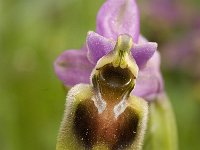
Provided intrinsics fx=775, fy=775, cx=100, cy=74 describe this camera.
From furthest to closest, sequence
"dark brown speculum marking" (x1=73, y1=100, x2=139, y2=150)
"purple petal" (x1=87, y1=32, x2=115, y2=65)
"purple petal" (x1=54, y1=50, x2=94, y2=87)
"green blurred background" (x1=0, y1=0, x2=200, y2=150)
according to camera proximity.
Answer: "green blurred background" (x1=0, y1=0, x2=200, y2=150)
"purple petal" (x1=54, y1=50, x2=94, y2=87)
"purple petal" (x1=87, y1=32, x2=115, y2=65)
"dark brown speculum marking" (x1=73, y1=100, x2=139, y2=150)

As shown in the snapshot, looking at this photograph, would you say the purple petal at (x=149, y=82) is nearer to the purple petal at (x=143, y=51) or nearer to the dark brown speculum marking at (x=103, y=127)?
the purple petal at (x=143, y=51)

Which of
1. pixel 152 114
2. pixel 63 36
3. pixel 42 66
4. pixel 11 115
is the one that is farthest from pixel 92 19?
pixel 152 114

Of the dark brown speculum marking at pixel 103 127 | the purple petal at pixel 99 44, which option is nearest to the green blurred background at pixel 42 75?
the purple petal at pixel 99 44

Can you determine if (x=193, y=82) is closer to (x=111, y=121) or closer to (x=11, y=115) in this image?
(x=11, y=115)

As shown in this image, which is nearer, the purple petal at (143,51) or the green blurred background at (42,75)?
the purple petal at (143,51)

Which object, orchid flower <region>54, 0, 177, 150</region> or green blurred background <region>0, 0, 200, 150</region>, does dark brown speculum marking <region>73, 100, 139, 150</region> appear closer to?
orchid flower <region>54, 0, 177, 150</region>

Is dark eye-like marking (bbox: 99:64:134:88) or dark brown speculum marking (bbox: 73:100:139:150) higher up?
dark eye-like marking (bbox: 99:64:134:88)

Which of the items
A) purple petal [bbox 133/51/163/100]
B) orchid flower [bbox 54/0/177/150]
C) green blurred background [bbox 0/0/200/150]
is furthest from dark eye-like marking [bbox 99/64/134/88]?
green blurred background [bbox 0/0/200/150]

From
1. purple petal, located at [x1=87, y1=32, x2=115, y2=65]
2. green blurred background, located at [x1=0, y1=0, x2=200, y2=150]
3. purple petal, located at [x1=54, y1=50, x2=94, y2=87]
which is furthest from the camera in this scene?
green blurred background, located at [x1=0, y1=0, x2=200, y2=150]
